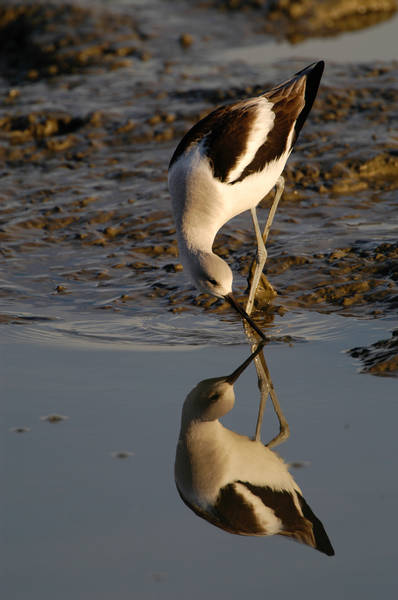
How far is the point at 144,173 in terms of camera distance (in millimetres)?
7109

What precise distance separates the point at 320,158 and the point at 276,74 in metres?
2.41

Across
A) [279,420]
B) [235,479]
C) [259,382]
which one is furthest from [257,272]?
[235,479]

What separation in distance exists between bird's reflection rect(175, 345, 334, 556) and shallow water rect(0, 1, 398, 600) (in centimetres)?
5

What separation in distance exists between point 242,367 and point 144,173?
121 inches

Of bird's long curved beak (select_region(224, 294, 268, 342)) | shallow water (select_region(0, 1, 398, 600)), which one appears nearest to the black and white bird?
bird's long curved beak (select_region(224, 294, 268, 342))

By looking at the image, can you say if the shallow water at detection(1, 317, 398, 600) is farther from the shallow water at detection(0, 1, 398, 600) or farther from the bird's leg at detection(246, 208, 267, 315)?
the bird's leg at detection(246, 208, 267, 315)

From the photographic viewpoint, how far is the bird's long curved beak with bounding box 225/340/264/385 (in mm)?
4277

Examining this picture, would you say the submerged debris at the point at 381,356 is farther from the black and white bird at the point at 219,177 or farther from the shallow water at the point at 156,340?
the black and white bird at the point at 219,177

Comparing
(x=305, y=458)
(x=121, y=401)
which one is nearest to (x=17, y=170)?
(x=121, y=401)

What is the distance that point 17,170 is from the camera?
289 inches

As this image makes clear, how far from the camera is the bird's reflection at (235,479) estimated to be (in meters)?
3.14

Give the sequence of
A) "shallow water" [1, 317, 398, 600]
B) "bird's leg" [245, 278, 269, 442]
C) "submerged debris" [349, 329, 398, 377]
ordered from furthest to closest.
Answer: "submerged debris" [349, 329, 398, 377], "bird's leg" [245, 278, 269, 442], "shallow water" [1, 317, 398, 600]

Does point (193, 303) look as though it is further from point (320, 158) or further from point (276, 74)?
point (276, 74)

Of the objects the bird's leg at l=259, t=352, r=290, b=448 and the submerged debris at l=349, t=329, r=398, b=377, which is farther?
the submerged debris at l=349, t=329, r=398, b=377
